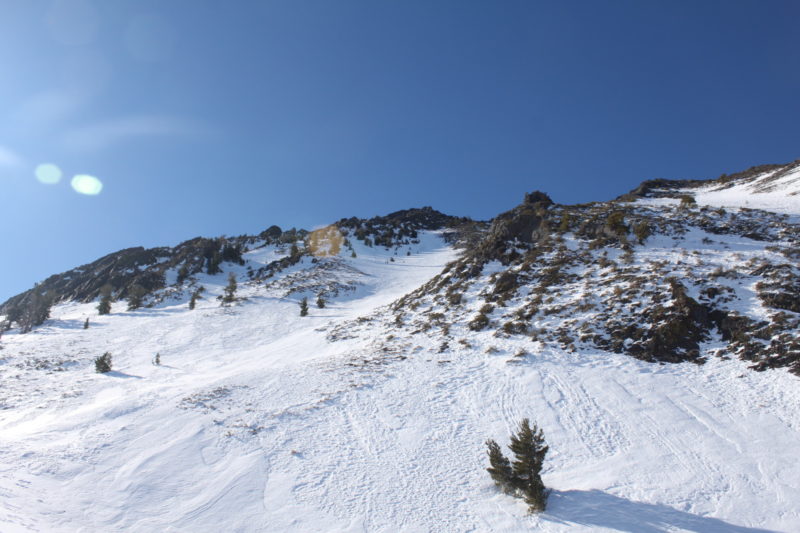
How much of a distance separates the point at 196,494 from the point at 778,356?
17.4 meters

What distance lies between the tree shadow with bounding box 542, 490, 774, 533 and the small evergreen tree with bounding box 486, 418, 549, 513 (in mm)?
370

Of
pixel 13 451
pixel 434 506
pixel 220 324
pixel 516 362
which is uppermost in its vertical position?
pixel 220 324

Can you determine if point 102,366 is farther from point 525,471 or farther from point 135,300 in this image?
point 135,300

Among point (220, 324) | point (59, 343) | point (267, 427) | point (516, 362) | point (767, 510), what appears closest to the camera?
point (767, 510)

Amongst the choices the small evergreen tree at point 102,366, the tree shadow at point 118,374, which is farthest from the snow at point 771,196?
the small evergreen tree at point 102,366

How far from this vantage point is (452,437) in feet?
37.0

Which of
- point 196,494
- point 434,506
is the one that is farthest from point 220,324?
point 434,506

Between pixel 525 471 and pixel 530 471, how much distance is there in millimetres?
130

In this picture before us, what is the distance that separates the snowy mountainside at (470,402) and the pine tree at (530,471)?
0.33 meters

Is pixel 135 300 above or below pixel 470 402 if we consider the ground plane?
above

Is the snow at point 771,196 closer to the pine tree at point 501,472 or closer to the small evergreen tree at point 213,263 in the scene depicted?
the pine tree at point 501,472

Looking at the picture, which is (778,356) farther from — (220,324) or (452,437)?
(220,324)

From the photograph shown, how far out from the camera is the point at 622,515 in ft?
25.3

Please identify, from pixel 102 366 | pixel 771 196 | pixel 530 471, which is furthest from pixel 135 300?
pixel 771 196
